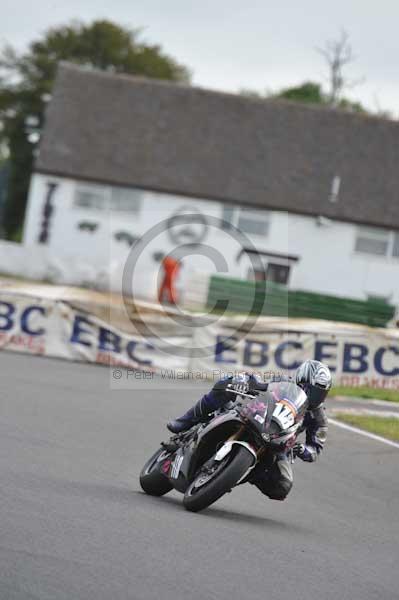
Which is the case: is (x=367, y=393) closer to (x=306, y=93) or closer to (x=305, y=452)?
(x=305, y=452)

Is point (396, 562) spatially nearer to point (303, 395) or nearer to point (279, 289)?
point (303, 395)

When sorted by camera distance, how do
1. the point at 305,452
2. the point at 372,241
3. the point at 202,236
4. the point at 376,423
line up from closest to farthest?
the point at 305,452, the point at 376,423, the point at 202,236, the point at 372,241

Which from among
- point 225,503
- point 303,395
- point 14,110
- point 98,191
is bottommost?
point 225,503

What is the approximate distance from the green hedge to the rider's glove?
31.4 metres

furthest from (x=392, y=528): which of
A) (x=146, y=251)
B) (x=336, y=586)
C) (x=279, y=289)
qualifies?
(x=146, y=251)

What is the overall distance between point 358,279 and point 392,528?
41052 millimetres

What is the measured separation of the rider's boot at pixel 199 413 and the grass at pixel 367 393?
12.8 m

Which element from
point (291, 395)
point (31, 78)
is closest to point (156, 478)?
point (291, 395)

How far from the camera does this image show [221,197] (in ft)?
164

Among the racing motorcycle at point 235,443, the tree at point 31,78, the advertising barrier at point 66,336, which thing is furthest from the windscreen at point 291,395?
the tree at point 31,78

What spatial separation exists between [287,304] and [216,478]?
3349 cm

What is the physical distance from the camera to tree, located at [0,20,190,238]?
66375mm

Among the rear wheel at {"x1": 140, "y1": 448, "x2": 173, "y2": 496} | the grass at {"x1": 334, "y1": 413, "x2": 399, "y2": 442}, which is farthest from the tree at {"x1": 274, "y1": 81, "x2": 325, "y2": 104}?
the rear wheel at {"x1": 140, "y1": 448, "x2": 173, "y2": 496}

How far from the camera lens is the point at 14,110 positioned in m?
67.4
